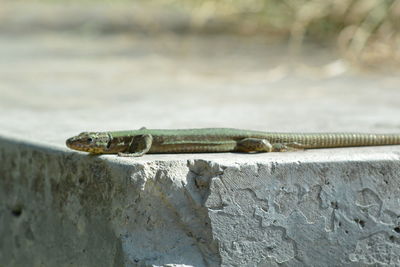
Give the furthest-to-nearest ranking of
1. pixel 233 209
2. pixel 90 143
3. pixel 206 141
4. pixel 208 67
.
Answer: pixel 208 67 → pixel 206 141 → pixel 90 143 → pixel 233 209

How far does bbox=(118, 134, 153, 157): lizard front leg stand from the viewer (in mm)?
3793

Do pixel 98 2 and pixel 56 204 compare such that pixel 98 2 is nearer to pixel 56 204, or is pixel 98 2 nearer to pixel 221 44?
pixel 221 44

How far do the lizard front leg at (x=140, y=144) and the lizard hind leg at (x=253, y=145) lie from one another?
15.2 inches

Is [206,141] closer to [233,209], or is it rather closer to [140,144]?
[140,144]

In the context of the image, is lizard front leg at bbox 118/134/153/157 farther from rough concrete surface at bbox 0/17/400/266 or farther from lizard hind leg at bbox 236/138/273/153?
lizard hind leg at bbox 236/138/273/153

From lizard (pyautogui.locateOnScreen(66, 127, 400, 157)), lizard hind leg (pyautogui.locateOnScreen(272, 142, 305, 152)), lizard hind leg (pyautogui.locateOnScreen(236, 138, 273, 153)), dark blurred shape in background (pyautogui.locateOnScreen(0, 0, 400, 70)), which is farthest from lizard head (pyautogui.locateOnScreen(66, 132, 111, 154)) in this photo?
dark blurred shape in background (pyautogui.locateOnScreen(0, 0, 400, 70))

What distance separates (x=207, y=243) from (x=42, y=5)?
11.0m

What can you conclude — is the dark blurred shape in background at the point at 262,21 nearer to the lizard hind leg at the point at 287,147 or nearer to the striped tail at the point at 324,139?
the striped tail at the point at 324,139

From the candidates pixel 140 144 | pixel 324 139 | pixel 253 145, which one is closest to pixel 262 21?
pixel 324 139

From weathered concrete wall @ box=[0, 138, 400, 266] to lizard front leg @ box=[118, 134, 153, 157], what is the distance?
0.33 feet

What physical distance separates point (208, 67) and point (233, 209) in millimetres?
4487

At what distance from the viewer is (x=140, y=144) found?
3836mm

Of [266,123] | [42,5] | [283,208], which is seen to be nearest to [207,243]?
[283,208]

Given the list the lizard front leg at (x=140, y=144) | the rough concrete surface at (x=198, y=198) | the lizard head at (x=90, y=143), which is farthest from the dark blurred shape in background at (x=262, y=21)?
the lizard head at (x=90, y=143)
